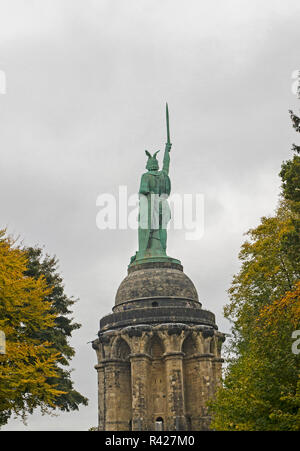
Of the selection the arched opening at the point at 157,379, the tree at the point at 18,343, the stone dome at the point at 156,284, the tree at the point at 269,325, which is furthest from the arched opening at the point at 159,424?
the tree at the point at 18,343

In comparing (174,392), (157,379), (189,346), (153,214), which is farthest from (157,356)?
(153,214)

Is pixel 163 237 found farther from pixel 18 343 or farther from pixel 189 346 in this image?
pixel 18 343

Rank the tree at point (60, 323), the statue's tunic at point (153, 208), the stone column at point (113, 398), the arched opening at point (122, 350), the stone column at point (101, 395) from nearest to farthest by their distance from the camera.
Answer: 1. the tree at point (60, 323)
2. the stone column at point (113, 398)
3. the stone column at point (101, 395)
4. the arched opening at point (122, 350)
5. the statue's tunic at point (153, 208)

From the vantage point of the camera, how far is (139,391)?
35.3m

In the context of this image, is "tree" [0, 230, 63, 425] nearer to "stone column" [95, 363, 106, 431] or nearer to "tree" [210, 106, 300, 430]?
"tree" [210, 106, 300, 430]

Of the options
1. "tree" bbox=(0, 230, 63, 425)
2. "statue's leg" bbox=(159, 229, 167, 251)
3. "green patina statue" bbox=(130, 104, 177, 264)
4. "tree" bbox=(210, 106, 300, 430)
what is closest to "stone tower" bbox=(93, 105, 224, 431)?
"green patina statue" bbox=(130, 104, 177, 264)

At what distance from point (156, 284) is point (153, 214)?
5.51 metres

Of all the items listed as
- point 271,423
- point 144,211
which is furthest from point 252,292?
point 144,211

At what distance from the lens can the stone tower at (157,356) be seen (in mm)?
35312

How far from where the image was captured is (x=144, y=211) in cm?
4253

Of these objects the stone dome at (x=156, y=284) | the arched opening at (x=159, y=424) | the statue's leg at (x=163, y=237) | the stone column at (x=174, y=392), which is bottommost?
the arched opening at (x=159, y=424)

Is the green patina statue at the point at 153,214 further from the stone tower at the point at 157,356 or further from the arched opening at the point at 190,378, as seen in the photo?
the arched opening at the point at 190,378

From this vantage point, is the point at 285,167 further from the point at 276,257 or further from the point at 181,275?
the point at 181,275

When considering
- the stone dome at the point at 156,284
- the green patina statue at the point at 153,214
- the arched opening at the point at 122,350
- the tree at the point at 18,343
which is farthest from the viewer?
the green patina statue at the point at 153,214
